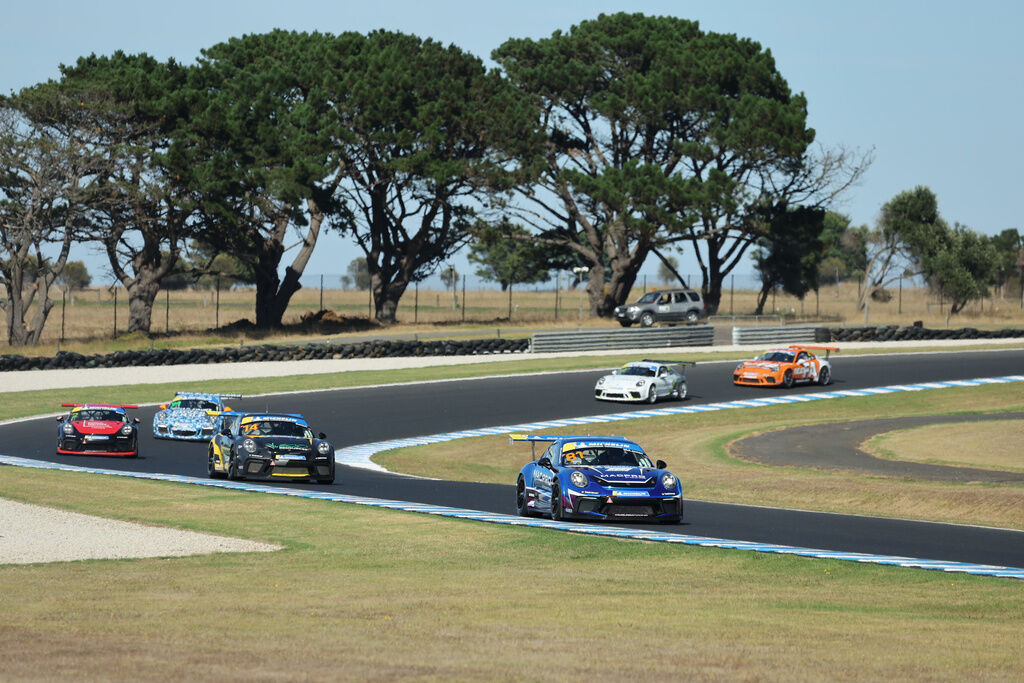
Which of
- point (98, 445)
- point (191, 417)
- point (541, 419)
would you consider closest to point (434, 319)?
point (541, 419)

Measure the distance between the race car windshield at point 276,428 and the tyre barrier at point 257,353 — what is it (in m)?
28.2

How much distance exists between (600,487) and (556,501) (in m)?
0.74

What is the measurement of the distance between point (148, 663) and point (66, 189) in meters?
59.5

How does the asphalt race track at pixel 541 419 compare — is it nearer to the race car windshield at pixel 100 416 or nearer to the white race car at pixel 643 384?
the white race car at pixel 643 384

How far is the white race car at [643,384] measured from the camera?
4397cm

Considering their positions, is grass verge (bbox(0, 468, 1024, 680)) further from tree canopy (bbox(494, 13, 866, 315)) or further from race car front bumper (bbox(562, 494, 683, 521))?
tree canopy (bbox(494, 13, 866, 315))

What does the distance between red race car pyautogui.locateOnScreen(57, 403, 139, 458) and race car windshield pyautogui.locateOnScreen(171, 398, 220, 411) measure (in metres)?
3.54

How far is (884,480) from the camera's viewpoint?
26.0 m

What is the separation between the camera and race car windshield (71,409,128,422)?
31312mm

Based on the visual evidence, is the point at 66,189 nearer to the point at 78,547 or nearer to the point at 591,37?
the point at 591,37

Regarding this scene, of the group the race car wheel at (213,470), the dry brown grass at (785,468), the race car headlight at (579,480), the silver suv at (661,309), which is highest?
the silver suv at (661,309)

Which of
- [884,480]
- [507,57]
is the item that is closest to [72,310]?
[507,57]

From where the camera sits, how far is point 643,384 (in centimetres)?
4406

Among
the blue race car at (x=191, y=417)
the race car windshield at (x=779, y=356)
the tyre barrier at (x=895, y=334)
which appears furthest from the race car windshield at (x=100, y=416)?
the tyre barrier at (x=895, y=334)
